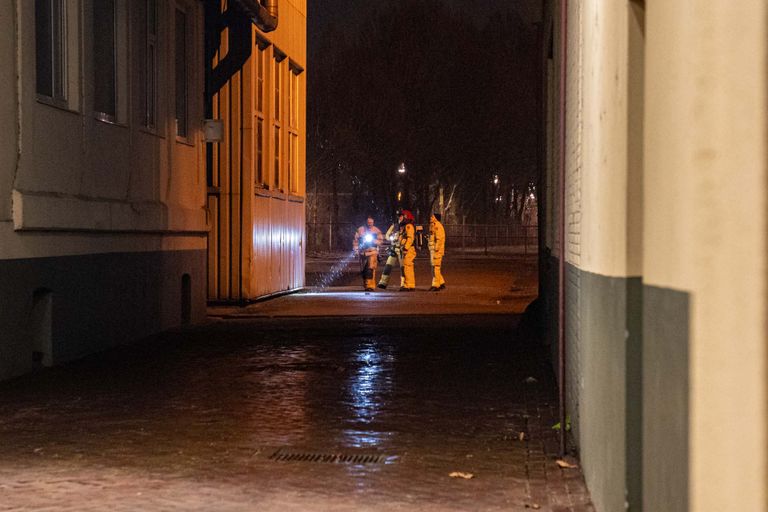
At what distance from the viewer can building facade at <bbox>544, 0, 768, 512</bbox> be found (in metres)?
2.85

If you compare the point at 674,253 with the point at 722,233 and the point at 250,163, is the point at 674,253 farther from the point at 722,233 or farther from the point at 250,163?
the point at 250,163

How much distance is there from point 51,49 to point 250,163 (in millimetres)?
9488

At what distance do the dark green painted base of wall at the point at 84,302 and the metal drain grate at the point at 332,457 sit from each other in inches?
197

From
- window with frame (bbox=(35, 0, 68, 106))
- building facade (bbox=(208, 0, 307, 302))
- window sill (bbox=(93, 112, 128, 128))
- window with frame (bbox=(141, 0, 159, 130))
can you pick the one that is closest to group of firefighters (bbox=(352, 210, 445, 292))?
building facade (bbox=(208, 0, 307, 302))

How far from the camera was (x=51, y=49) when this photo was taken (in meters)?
13.9

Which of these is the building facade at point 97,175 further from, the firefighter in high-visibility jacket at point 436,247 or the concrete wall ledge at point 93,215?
the firefighter in high-visibility jacket at point 436,247

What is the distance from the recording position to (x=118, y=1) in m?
16.0

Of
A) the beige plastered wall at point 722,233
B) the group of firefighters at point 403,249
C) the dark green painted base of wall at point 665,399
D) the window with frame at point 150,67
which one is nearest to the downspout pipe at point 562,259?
the dark green painted base of wall at point 665,399

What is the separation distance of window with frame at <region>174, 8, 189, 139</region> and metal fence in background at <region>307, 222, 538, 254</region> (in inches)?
1550

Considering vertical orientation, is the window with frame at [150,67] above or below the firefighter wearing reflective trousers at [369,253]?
above

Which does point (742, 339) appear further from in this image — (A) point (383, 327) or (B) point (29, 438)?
(A) point (383, 327)

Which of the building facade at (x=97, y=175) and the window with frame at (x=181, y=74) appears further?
the window with frame at (x=181, y=74)

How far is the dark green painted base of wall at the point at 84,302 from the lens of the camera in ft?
41.1

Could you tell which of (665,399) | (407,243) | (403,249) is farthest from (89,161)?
(403,249)
